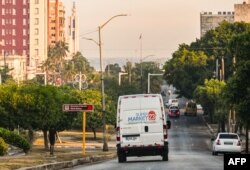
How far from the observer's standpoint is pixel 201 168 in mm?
29375

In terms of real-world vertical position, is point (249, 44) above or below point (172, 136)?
above

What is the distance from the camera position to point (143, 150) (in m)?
37.4

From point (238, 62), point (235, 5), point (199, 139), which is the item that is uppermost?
point (235, 5)

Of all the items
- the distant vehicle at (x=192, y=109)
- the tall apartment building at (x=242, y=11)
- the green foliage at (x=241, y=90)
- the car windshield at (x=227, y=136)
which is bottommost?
the car windshield at (x=227, y=136)

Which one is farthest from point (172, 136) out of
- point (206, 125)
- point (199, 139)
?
point (206, 125)

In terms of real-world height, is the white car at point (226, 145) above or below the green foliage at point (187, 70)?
below

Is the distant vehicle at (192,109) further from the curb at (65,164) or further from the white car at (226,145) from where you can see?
the curb at (65,164)

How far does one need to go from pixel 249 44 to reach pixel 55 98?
21.4 metres

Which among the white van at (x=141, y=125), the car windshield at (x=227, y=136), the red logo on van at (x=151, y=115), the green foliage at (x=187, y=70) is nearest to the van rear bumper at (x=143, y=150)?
the white van at (x=141, y=125)

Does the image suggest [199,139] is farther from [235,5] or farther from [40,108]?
[235,5]

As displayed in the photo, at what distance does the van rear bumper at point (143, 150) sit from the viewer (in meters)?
37.2

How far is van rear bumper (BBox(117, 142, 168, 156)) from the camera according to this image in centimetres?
3722

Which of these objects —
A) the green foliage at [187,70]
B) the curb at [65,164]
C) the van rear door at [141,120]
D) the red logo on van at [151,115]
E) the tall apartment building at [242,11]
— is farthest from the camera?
the tall apartment building at [242,11]

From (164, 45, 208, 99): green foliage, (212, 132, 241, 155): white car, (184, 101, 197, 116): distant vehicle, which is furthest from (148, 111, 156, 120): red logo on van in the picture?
(184, 101, 197, 116): distant vehicle
